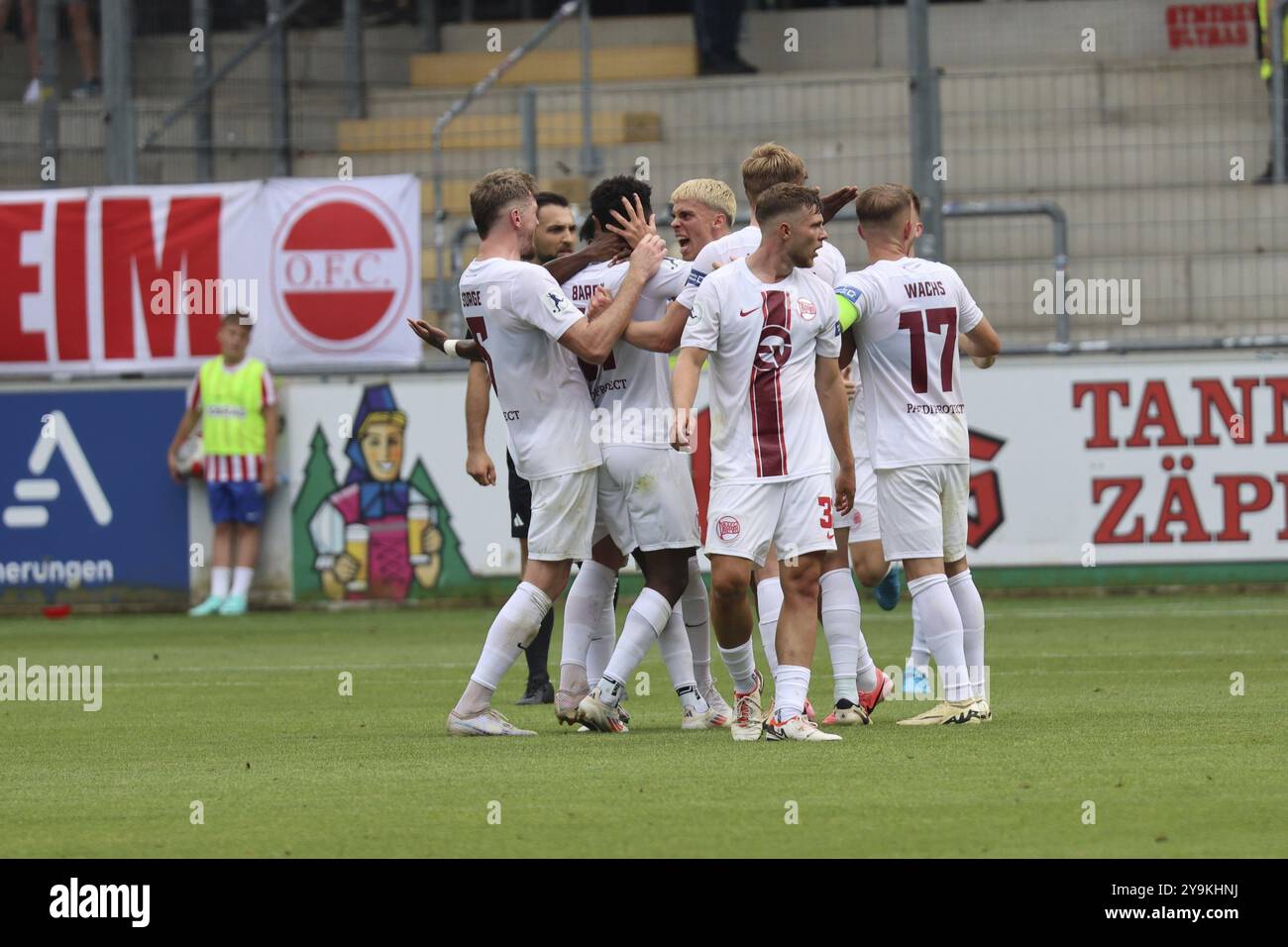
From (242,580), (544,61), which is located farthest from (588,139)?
(242,580)

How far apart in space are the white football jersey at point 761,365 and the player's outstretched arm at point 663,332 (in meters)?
0.15

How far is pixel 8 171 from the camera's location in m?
18.5

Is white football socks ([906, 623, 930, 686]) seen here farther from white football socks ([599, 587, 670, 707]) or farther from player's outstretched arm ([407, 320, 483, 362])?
player's outstretched arm ([407, 320, 483, 362])

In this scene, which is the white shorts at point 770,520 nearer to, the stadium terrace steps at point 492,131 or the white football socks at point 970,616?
the white football socks at point 970,616

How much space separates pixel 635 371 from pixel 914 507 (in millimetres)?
1180

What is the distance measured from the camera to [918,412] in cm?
859

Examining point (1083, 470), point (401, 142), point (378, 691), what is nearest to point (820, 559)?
point (378, 691)

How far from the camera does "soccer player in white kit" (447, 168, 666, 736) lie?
845 cm

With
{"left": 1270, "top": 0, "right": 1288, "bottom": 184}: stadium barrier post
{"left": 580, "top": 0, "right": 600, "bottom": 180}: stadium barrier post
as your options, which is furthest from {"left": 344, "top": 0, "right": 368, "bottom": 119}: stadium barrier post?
{"left": 1270, "top": 0, "right": 1288, "bottom": 184}: stadium barrier post

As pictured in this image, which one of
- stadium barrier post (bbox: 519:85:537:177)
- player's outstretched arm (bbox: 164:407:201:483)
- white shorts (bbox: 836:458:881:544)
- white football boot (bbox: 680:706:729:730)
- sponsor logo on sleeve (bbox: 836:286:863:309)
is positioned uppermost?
stadium barrier post (bbox: 519:85:537:177)

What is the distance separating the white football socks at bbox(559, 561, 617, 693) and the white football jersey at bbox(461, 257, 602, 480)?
58 cm

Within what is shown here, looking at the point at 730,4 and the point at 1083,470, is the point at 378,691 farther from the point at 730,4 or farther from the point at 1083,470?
the point at 730,4

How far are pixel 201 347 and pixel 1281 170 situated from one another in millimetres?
8315

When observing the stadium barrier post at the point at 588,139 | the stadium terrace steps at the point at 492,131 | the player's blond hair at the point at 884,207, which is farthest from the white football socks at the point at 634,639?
the stadium barrier post at the point at 588,139
